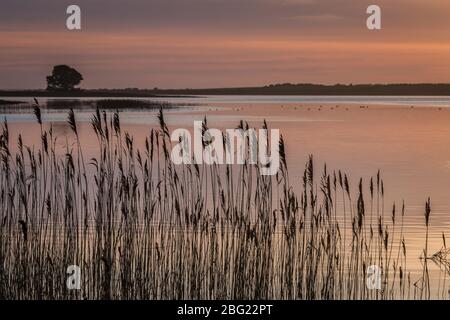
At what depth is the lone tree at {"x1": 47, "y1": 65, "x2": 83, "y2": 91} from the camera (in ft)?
264

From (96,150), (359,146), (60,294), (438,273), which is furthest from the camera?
(359,146)

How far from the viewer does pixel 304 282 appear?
10086 millimetres

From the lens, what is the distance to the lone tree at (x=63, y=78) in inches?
3169

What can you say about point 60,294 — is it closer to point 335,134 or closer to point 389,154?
point 389,154

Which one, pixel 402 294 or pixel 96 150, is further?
pixel 96 150

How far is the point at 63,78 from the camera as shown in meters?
80.7

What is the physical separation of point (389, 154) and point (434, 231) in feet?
49.4

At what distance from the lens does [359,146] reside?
33188 millimetres
